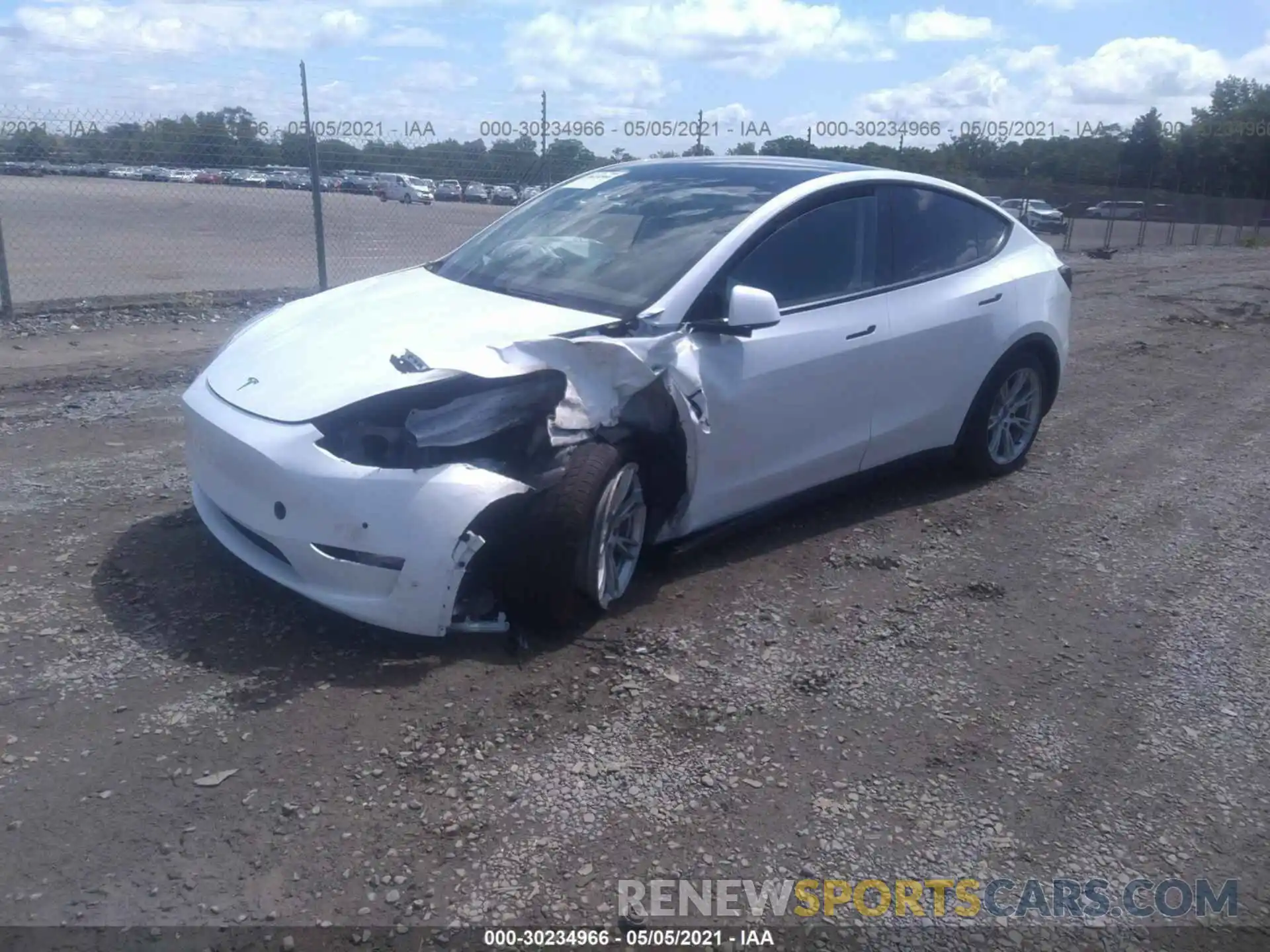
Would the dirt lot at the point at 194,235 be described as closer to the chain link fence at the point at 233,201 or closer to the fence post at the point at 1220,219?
the chain link fence at the point at 233,201

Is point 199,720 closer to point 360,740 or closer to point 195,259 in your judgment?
point 360,740

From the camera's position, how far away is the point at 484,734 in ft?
11.1

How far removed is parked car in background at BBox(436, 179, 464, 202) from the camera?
13.0 m

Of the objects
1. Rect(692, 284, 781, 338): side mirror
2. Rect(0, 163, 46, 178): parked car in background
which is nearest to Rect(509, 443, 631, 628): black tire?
Rect(692, 284, 781, 338): side mirror

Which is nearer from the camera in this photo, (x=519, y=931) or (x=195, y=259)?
(x=519, y=931)

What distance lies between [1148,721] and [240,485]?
10.7ft

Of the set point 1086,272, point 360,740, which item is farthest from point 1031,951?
point 1086,272

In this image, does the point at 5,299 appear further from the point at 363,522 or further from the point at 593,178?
the point at 363,522

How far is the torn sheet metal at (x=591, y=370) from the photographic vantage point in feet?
13.0

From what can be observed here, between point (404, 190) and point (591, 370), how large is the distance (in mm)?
10598

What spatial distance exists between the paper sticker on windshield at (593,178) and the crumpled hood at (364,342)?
1096 mm

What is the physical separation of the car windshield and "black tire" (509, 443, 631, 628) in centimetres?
75

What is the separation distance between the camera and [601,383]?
4.04 meters

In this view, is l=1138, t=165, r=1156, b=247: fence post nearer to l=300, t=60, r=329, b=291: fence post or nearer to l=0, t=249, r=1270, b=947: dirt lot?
l=300, t=60, r=329, b=291: fence post
